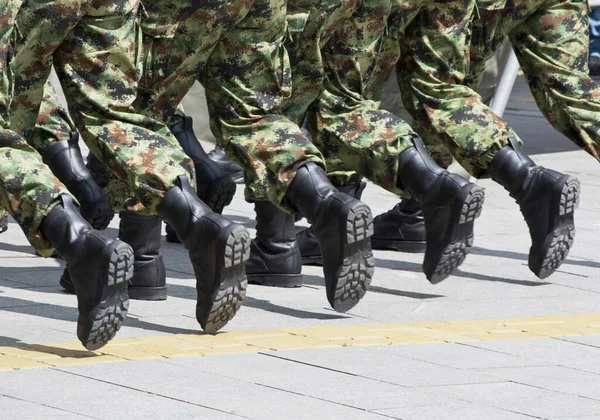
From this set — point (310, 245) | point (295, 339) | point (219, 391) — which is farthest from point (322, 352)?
point (310, 245)

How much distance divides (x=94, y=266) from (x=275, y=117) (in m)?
1.11

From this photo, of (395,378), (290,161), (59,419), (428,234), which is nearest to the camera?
(59,419)

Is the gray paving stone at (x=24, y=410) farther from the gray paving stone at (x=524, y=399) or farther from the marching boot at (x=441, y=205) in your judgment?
the marching boot at (x=441, y=205)

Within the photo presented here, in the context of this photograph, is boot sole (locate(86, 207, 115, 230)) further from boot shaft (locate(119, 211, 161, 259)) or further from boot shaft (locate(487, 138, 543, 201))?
boot shaft (locate(487, 138, 543, 201))

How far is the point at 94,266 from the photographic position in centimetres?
466

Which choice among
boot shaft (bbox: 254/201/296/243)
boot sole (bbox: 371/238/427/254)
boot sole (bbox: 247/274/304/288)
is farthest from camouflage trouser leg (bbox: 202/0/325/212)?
boot sole (bbox: 371/238/427/254)

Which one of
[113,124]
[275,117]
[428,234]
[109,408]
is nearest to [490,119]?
[428,234]

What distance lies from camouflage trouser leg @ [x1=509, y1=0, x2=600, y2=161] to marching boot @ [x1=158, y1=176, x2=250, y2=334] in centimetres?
228

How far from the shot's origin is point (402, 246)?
7.22 meters

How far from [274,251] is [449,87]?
1.04 meters

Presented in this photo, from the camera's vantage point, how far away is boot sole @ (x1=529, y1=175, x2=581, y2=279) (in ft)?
20.1

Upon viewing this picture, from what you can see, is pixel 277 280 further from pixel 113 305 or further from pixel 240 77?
pixel 113 305

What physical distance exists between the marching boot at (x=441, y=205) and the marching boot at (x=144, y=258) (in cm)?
100

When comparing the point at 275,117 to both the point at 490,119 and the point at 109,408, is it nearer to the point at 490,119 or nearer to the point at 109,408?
the point at 490,119
